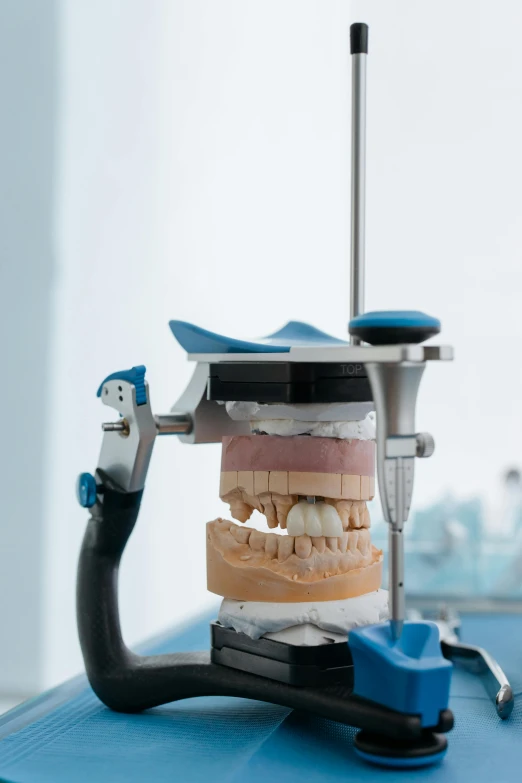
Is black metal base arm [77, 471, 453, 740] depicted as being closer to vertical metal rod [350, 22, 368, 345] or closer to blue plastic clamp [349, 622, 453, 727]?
blue plastic clamp [349, 622, 453, 727]

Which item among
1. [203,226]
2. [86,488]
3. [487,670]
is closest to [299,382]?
[86,488]

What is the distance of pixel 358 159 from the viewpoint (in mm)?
1448

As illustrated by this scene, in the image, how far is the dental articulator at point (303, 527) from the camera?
1171mm

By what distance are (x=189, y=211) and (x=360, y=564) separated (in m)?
1.87

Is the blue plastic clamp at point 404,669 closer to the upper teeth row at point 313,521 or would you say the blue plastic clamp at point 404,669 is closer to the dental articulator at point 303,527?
the dental articulator at point 303,527

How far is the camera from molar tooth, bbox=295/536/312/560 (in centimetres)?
136

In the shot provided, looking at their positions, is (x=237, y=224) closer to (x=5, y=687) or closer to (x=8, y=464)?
(x=8, y=464)

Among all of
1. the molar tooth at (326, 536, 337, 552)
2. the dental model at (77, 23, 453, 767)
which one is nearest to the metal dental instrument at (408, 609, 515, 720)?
the dental model at (77, 23, 453, 767)

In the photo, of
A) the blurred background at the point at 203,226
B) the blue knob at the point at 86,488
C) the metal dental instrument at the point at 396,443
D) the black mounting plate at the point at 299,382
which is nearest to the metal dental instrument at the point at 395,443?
the metal dental instrument at the point at 396,443

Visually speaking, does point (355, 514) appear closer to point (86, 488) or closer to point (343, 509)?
point (343, 509)

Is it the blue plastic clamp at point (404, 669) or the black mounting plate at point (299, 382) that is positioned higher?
the black mounting plate at point (299, 382)

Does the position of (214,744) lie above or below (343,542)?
below

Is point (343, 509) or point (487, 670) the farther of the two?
point (487, 670)

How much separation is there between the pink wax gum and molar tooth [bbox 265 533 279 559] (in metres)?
0.10
